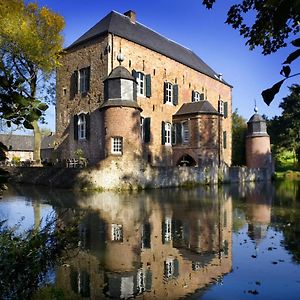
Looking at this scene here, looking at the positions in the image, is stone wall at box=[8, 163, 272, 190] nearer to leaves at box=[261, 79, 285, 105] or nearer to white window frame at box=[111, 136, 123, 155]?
white window frame at box=[111, 136, 123, 155]

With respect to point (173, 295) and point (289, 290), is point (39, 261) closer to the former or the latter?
point (173, 295)

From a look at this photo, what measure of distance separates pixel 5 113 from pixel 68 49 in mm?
25922

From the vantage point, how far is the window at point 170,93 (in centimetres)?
2809

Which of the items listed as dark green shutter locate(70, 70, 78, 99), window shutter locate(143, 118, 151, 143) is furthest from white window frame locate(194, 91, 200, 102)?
dark green shutter locate(70, 70, 78, 99)

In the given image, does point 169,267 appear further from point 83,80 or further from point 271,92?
point 83,80

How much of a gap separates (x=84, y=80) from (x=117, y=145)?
746 cm

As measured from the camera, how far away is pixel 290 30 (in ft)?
22.7

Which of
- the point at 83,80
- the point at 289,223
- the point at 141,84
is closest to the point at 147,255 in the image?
the point at 289,223

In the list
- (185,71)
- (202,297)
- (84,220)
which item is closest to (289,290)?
(202,297)

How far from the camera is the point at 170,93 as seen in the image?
2853 centimetres

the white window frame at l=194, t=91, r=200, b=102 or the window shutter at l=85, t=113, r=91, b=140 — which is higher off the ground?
the white window frame at l=194, t=91, r=200, b=102

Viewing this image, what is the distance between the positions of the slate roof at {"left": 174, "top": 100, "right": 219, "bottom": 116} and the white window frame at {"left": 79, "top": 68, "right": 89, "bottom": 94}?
7940 mm

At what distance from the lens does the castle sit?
20719 mm

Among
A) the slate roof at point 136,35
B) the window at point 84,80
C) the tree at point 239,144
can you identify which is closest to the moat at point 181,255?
the window at point 84,80
